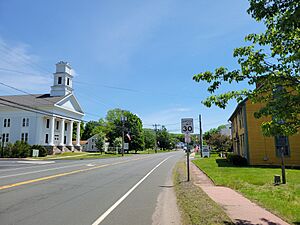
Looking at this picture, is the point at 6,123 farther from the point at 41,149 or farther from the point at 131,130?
the point at 131,130

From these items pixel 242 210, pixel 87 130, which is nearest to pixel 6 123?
pixel 242 210

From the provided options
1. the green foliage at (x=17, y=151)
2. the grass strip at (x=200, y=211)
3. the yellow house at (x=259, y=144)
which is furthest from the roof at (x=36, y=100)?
the grass strip at (x=200, y=211)

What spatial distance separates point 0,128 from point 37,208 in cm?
5692

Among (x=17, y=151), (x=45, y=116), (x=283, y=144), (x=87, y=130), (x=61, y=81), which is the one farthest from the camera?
(x=87, y=130)

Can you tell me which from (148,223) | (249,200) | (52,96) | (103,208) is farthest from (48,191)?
(52,96)

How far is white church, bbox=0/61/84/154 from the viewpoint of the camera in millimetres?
54969

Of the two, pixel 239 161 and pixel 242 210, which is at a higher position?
pixel 239 161

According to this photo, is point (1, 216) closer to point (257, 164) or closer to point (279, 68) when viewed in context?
point (279, 68)

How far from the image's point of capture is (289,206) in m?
8.16

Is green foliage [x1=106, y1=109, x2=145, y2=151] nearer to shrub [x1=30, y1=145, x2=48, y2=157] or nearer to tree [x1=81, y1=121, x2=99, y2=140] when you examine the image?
shrub [x1=30, y1=145, x2=48, y2=157]

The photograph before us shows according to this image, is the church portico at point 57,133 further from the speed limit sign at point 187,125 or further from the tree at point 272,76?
the tree at point 272,76

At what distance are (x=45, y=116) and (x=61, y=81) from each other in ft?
30.8

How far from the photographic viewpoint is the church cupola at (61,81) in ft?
201

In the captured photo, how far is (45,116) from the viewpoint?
56.7m
